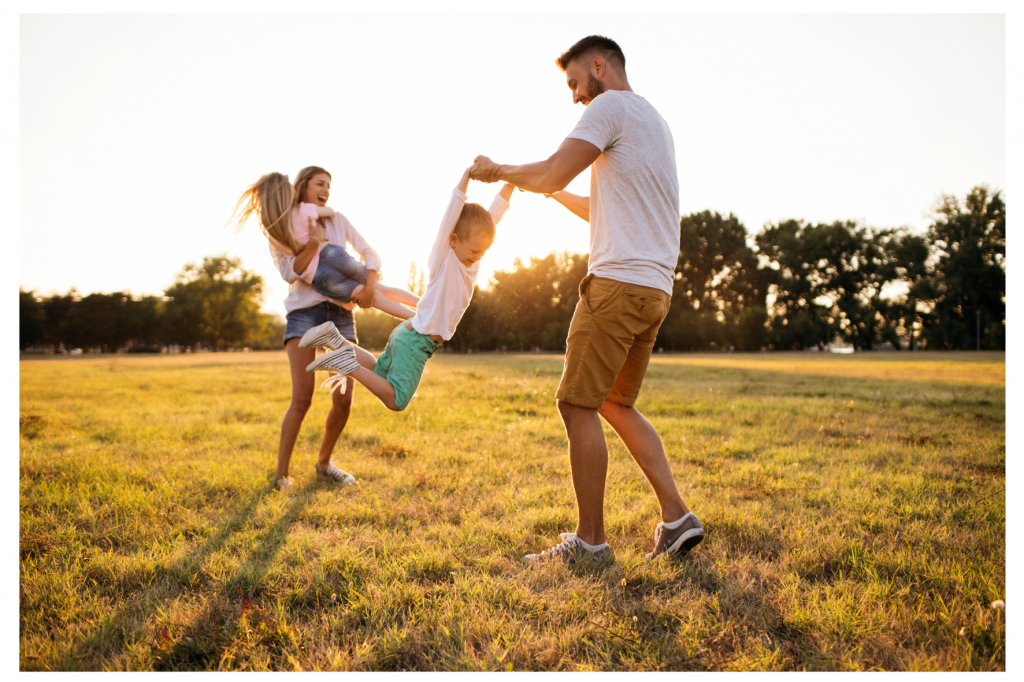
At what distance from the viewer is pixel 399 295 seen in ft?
13.9

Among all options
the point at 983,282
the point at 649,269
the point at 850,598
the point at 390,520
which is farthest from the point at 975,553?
the point at 983,282

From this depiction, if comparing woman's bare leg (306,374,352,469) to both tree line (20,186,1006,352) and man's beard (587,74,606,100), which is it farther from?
tree line (20,186,1006,352)

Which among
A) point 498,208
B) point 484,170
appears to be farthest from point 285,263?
point 484,170

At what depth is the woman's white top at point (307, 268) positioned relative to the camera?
407 cm

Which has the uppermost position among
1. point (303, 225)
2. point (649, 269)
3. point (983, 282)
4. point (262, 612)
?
point (983, 282)

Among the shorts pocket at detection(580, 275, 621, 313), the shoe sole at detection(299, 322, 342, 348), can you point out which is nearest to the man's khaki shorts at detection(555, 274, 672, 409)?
the shorts pocket at detection(580, 275, 621, 313)

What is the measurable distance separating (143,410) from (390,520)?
24.3ft

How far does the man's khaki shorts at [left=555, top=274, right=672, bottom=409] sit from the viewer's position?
271cm

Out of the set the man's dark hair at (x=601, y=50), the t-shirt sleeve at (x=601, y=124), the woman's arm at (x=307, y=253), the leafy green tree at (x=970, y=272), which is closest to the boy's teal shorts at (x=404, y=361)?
the woman's arm at (x=307, y=253)

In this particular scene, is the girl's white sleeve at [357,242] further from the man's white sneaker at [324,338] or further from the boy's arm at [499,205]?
the boy's arm at [499,205]

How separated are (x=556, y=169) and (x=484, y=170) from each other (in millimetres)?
521

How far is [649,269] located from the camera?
2.74 m

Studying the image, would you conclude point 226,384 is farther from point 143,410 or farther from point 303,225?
point 303,225

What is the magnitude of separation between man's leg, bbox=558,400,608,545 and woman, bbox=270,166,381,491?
2.08 meters
